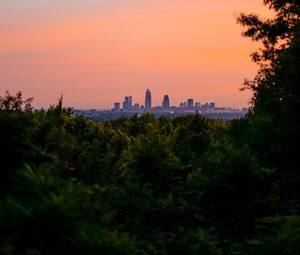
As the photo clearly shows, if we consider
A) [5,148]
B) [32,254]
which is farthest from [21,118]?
[32,254]

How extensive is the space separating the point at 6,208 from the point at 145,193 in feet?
10.8

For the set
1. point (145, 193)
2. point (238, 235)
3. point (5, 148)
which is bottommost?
point (238, 235)

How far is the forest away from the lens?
663 centimetres

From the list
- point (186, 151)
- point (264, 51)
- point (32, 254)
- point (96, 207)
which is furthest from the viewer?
point (264, 51)

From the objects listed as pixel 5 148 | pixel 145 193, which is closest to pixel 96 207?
pixel 145 193

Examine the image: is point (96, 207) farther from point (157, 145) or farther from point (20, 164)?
point (157, 145)

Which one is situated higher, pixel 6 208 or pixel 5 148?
pixel 5 148

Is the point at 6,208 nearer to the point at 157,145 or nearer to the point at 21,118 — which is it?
the point at 21,118

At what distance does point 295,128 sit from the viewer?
15.0 meters

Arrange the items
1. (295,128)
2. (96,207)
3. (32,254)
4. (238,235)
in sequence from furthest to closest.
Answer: (295,128) → (238,235) → (96,207) → (32,254)

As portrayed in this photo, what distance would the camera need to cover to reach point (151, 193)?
1053 cm

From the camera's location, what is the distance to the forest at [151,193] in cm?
663

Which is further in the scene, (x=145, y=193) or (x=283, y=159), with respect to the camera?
(x=283, y=159)

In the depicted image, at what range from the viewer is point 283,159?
15109 mm
